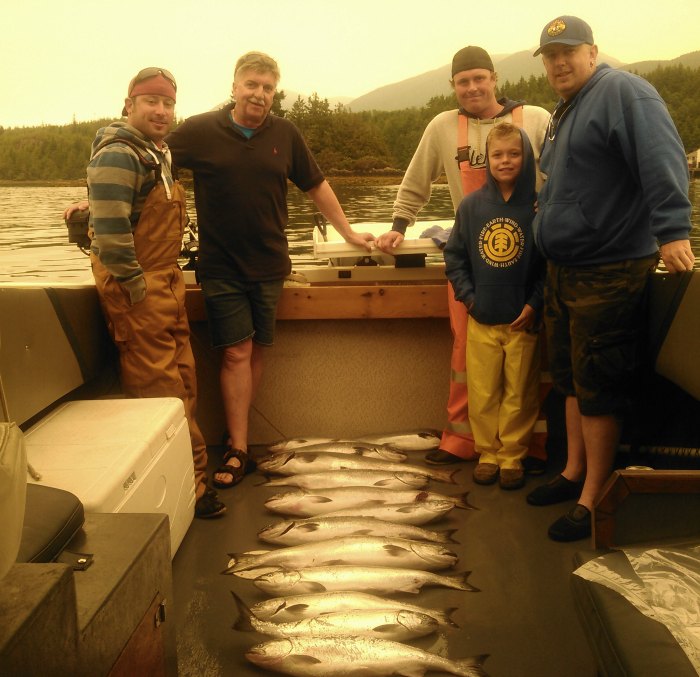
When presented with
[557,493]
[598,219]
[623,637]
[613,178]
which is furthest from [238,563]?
[613,178]

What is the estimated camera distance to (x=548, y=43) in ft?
8.36

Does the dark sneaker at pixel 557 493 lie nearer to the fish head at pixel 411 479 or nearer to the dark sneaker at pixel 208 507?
the fish head at pixel 411 479

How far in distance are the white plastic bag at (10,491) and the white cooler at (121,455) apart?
0.94m

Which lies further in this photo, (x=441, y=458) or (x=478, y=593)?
(x=441, y=458)

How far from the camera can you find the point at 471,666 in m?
2.00

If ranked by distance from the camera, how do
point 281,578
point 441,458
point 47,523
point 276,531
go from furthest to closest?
point 441,458 → point 276,531 → point 281,578 → point 47,523

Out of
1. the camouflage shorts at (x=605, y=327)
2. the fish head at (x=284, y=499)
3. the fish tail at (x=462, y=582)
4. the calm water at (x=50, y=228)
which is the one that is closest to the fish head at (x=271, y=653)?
the fish tail at (x=462, y=582)

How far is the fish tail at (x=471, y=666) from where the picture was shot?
1982 mm

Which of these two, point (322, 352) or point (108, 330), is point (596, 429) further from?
point (108, 330)

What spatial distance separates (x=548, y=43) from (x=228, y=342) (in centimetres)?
177

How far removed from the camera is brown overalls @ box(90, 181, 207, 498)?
9.26 ft

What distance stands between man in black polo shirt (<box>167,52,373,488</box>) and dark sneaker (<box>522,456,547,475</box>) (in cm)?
129

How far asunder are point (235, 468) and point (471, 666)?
5.25 feet

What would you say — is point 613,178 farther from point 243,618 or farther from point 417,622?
point 243,618
